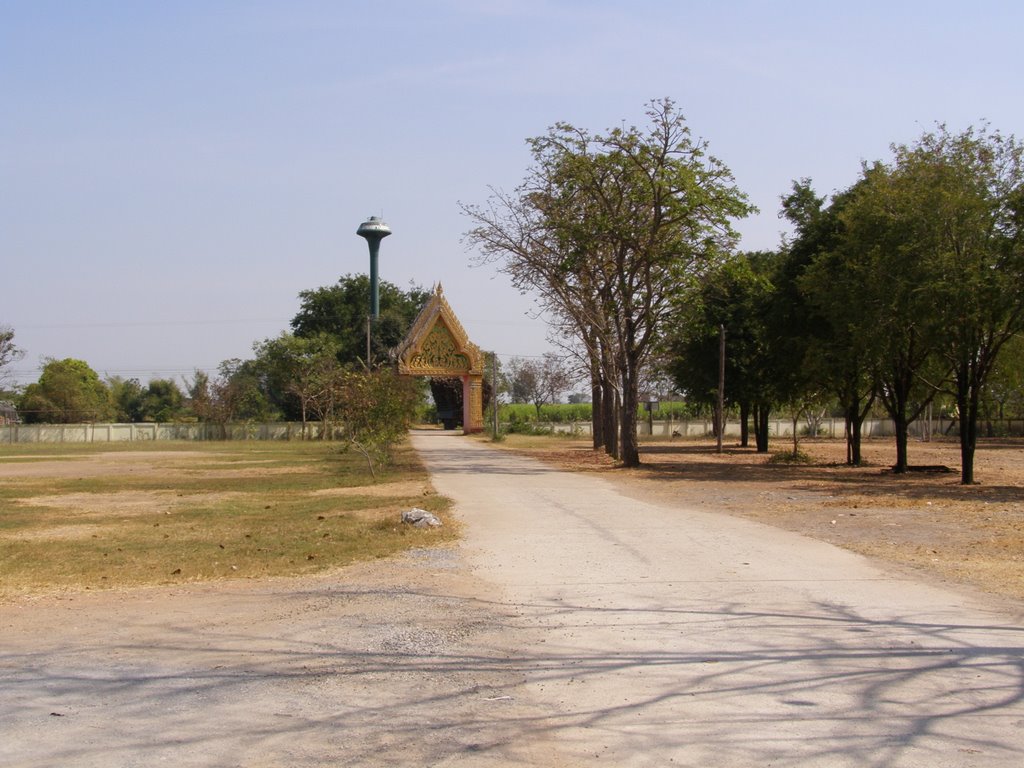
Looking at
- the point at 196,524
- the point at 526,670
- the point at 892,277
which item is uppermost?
the point at 892,277

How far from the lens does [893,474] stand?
96.6 feet

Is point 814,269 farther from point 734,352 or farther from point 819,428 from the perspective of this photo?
point 819,428

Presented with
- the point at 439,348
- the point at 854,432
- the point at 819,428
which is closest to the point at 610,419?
the point at 854,432

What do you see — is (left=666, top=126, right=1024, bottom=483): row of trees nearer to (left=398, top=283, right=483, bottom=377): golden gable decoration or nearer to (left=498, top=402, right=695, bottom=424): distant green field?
(left=398, top=283, right=483, bottom=377): golden gable decoration

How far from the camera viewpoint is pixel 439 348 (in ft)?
220

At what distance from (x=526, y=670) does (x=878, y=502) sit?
48.0 feet

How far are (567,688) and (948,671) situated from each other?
8.37ft

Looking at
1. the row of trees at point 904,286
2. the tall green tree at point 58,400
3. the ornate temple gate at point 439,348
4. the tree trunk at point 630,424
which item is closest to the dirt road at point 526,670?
the row of trees at point 904,286

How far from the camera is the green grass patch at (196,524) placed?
38.5 feet

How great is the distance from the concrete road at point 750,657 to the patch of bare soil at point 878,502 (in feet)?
3.75

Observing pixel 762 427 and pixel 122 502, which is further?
pixel 762 427

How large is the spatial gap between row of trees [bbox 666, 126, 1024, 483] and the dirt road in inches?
594

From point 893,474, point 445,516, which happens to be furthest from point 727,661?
point 893,474

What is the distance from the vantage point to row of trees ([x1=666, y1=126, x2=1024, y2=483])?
23984mm
